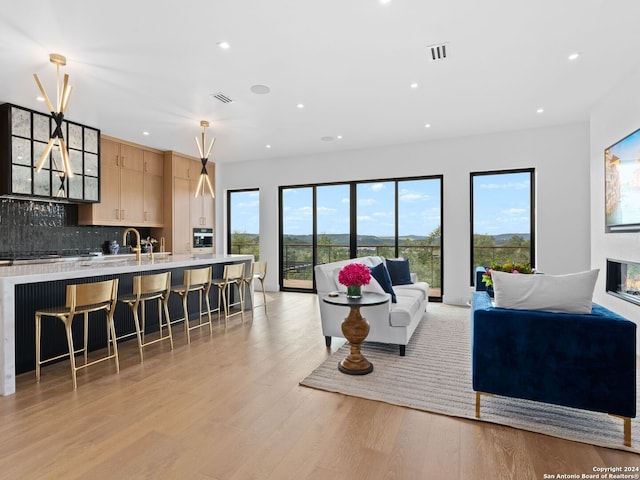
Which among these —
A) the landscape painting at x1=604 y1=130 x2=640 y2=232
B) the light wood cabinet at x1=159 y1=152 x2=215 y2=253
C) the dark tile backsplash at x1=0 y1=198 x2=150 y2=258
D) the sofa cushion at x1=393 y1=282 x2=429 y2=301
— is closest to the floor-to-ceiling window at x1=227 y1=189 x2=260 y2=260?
the light wood cabinet at x1=159 y1=152 x2=215 y2=253

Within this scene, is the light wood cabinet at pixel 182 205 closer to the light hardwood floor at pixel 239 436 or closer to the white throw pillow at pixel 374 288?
the light hardwood floor at pixel 239 436

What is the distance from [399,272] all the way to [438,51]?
311cm

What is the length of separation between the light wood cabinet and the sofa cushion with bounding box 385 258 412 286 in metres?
4.49

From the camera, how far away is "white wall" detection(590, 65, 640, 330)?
146 inches

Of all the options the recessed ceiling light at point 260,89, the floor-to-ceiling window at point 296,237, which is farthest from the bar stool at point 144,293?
the floor-to-ceiling window at point 296,237

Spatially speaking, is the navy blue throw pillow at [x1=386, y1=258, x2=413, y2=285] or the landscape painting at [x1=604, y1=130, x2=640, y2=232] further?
the navy blue throw pillow at [x1=386, y1=258, x2=413, y2=285]

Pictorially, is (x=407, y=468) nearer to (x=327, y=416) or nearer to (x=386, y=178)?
(x=327, y=416)

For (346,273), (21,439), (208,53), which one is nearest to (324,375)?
(346,273)

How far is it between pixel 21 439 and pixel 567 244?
6858mm

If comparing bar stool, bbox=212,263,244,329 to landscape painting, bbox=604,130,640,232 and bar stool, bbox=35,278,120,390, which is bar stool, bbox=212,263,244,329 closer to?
bar stool, bbox=35,278,120,390

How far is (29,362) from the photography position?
3.22 metres

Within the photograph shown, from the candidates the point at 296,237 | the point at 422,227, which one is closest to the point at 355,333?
the point at 422,227

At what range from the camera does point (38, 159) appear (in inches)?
196

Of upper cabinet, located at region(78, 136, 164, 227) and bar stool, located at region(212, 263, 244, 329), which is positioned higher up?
upper cabinet, located at region(78, 136, 164, 227)
